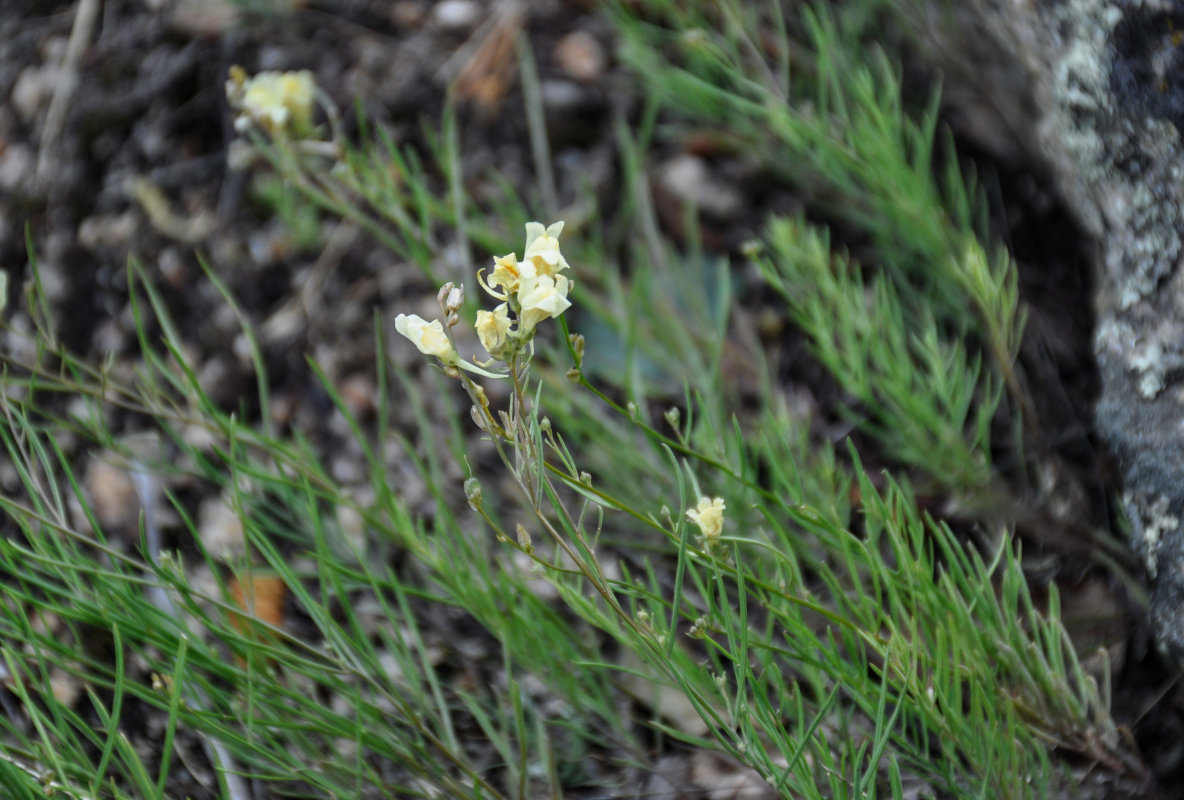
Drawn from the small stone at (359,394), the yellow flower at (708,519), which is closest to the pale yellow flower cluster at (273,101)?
the small stone at (359,394)

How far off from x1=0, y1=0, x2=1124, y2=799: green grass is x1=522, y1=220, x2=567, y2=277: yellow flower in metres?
0.08

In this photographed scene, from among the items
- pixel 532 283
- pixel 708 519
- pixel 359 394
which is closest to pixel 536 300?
pixel 532 283

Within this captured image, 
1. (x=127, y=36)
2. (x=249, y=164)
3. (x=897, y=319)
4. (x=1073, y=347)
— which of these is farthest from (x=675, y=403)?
(x=127, y=36)

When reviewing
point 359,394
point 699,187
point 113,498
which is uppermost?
point 699,187

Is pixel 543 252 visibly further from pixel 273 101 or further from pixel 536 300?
pixel 273 101

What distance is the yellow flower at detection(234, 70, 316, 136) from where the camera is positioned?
0.87m

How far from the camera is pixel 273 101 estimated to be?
88 centimetres

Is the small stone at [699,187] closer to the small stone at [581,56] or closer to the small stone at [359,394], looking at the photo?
the small stone at [581,56]

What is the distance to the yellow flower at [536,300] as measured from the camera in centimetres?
48

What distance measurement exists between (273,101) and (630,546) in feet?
1.77

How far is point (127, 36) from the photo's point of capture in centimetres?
132

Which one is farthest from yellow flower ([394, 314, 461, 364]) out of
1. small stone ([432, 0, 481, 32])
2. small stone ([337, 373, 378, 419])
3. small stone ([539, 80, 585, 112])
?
small stone ([432, 0, 481, 32])

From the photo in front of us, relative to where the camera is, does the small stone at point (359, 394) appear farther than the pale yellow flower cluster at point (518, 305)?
Yes

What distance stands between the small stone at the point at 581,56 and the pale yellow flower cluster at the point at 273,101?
43 centimetres
